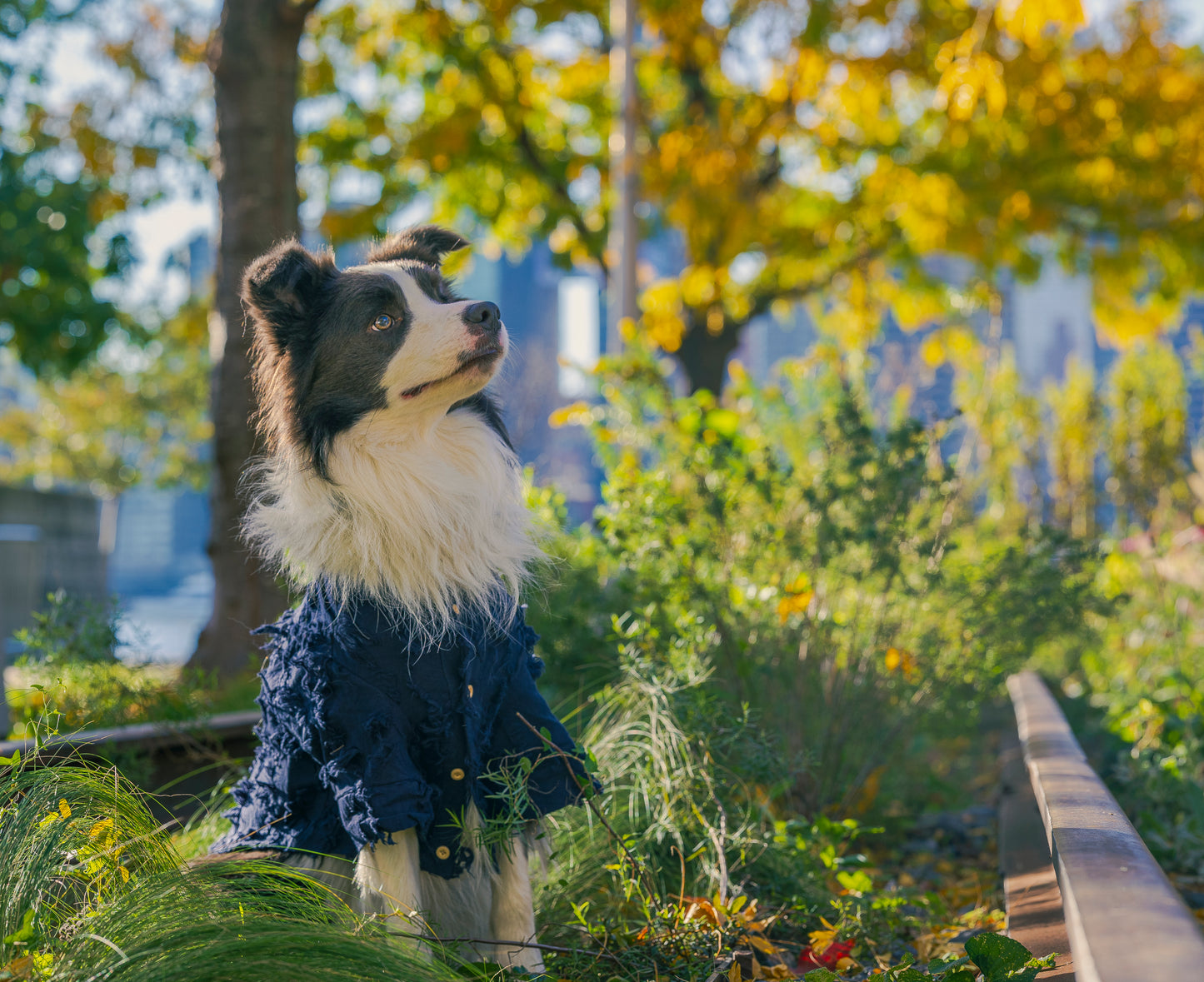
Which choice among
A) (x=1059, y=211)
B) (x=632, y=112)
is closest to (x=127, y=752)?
(x=632, y=112)

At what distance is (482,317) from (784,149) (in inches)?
379

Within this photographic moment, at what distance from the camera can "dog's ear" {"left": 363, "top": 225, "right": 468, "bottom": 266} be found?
9.40 ft

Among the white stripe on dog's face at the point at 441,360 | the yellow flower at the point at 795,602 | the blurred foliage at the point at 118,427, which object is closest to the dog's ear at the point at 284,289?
the white stripe on dog's face at the point at 441,360

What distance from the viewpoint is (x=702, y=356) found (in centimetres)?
1191

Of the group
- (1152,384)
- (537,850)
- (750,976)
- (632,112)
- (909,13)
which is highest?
(909,13)

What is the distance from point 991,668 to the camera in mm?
3852

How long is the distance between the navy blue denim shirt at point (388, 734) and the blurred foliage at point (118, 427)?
22483 millimetres

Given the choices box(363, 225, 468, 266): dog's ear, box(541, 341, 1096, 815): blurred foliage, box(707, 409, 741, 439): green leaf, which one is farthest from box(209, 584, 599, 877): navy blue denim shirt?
box(707, 409, 741, 439): green leaf

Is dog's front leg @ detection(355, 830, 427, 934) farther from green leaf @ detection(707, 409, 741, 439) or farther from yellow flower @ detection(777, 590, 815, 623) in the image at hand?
green leaf @ detection(707, 409, 741, 439)

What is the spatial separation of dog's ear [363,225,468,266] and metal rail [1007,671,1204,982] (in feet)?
6.85

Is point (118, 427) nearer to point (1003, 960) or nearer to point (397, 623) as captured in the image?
point (397, 623)

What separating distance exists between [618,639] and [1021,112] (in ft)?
29.8

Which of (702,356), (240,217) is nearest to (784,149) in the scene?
(702,356)

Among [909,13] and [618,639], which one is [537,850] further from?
[909,13]
